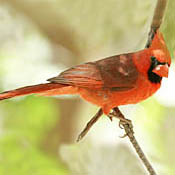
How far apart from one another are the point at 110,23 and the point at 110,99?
0.39 metres

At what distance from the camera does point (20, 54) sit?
85.2 inches

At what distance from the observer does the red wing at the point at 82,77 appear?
120 centimetres

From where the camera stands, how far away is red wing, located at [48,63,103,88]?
3.93 feet

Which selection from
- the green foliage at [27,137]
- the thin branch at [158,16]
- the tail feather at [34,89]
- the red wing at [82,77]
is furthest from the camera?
the green foliage at [27,137]

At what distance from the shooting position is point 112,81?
1298 mm

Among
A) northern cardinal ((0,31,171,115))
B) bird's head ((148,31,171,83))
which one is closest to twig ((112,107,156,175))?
northern cardinal ((0,31,171,115))

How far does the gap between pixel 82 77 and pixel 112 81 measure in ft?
0.33

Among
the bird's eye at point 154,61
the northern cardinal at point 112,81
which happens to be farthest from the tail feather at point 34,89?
the bird's eye at point 154,61

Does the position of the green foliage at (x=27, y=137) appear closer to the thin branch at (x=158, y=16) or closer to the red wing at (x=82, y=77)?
the red wing at (x=82, y=77)

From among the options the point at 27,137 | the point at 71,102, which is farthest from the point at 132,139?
the point at 71,102

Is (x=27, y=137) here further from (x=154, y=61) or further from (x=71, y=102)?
(x=154, y=61)

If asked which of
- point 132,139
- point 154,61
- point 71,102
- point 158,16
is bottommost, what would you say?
point 71,102

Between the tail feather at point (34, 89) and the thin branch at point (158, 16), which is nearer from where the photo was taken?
the thin branch at point (158, 16)

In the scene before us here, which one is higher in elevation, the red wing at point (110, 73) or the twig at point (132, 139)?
the red wing at point (110, 73)
